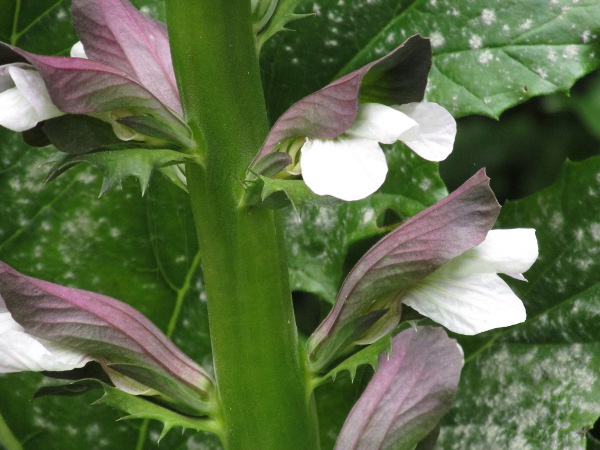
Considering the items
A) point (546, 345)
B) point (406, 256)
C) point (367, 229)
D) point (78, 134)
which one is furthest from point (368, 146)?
point (546, 345)

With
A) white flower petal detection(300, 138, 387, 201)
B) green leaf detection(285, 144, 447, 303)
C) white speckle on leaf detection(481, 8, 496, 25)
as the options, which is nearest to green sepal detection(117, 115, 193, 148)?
white flower petal detection(300, 138, 387, 201)

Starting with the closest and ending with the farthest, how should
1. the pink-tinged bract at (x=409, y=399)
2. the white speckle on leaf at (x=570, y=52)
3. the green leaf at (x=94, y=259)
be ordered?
the pink-tinged bract at (x=409, y=399) → the white speckle on leaf at (x=570, y=52) → the green leaf at (x=94, y=259)

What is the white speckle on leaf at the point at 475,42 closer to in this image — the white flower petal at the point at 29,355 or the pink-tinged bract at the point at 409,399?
the pink-tinged bract at the point at 409,399

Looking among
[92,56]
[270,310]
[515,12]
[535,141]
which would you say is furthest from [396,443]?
[535,141]

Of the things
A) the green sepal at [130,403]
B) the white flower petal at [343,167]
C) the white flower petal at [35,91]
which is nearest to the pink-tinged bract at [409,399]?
the green sepal at [130,403]

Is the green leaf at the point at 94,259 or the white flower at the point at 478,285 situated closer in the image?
the white flower at the point at 478,285

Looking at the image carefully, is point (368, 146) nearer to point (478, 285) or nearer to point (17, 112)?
point (478, 285)

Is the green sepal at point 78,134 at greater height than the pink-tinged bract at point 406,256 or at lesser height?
greater

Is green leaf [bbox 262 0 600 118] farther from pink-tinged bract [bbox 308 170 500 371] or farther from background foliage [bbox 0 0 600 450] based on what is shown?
pink-tinged bract [bbox 308 170 500 371]
